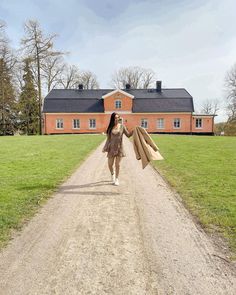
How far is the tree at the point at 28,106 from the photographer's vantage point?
2008 inches

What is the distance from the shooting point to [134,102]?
4844 cm

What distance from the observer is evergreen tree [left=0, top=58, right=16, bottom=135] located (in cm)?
4422

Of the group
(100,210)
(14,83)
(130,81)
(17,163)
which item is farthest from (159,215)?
(130,81)

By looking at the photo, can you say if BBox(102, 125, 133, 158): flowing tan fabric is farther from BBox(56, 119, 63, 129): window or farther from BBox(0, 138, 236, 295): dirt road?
BBox(56, 119, 63, 129): window

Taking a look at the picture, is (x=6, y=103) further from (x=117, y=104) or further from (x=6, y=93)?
(x=117, y=104)

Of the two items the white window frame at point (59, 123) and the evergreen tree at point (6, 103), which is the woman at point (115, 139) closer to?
the white window frame at point (59, 123)

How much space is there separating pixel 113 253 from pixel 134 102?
150ft

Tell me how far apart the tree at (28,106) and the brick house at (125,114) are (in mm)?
5113

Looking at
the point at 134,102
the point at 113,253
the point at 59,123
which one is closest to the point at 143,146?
the point at 113,253

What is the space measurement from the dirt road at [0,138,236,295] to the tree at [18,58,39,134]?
47.9 m

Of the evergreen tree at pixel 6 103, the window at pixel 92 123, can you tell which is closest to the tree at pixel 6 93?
the evergreen tree at pixel 6 103

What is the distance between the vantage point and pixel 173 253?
3818 mm

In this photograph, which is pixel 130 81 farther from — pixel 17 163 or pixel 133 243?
pixel 133 243

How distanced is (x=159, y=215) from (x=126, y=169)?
5.03m
